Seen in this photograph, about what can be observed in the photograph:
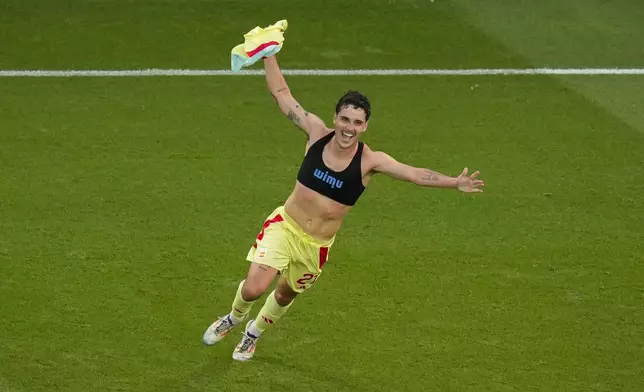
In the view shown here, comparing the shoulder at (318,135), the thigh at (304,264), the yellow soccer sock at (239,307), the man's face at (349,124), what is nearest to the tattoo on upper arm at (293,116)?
the shoulder at (318,135)

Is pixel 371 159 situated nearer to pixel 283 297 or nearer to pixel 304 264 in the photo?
pixel 304 264

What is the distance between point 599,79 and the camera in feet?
46.7

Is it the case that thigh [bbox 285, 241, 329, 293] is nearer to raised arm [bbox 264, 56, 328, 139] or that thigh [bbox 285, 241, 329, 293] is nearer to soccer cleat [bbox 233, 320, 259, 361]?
soccer cleat [bbox 233, 320, 259, 361]

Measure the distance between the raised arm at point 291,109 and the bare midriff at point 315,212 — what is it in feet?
1.54

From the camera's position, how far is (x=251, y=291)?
28.6ft

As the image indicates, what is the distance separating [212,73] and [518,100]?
12.8 ft

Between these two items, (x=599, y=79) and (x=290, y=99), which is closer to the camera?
(x=290, y=99)

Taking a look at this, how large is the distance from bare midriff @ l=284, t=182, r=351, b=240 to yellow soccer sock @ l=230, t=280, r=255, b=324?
28.7 inches

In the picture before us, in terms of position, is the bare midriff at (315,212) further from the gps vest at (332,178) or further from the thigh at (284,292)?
the thigh at (284,292)

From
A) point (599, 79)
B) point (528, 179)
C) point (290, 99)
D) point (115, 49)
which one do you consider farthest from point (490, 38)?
point (290, 99)

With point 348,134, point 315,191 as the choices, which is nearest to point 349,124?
point 348,134

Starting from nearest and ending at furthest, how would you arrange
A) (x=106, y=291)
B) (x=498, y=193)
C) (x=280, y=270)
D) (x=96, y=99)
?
(x=280, y=270), (x=106, y=291), (x=498, y=193), (x=96, y=99)

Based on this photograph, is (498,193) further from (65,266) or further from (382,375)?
(65,266)

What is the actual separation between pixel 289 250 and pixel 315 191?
1.73 ft
